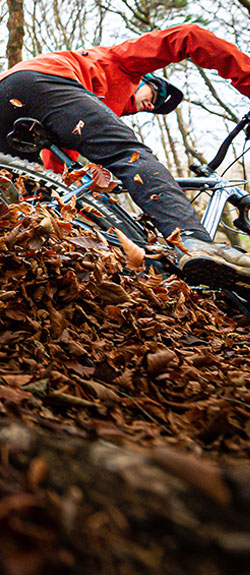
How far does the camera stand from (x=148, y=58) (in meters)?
2.50

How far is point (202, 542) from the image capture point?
281 mm

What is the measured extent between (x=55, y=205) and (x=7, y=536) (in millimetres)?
1938

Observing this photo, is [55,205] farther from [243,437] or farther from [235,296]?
[243,437]

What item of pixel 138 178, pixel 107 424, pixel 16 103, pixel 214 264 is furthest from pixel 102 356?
pixel 16 103

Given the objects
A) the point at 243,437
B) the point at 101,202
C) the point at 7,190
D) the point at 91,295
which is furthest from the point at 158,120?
the point at 243,437

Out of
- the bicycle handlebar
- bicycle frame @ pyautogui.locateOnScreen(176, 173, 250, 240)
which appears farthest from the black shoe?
the bicycle handlebar

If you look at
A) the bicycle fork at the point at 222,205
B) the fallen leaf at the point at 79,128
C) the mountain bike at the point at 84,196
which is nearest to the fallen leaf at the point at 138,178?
the mountain bike at the point at 84,196

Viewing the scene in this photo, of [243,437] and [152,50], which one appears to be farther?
[152,50]

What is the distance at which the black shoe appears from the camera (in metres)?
1.82

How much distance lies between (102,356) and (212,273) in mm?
1062

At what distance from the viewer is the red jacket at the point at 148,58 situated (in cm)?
237

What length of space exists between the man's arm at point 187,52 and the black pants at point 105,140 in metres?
0.53

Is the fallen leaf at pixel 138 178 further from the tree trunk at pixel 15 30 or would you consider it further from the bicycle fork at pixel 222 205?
the tree trunk at pixel 15 30

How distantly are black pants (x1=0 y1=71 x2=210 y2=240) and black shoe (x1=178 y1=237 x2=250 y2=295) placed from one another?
0.54ft
